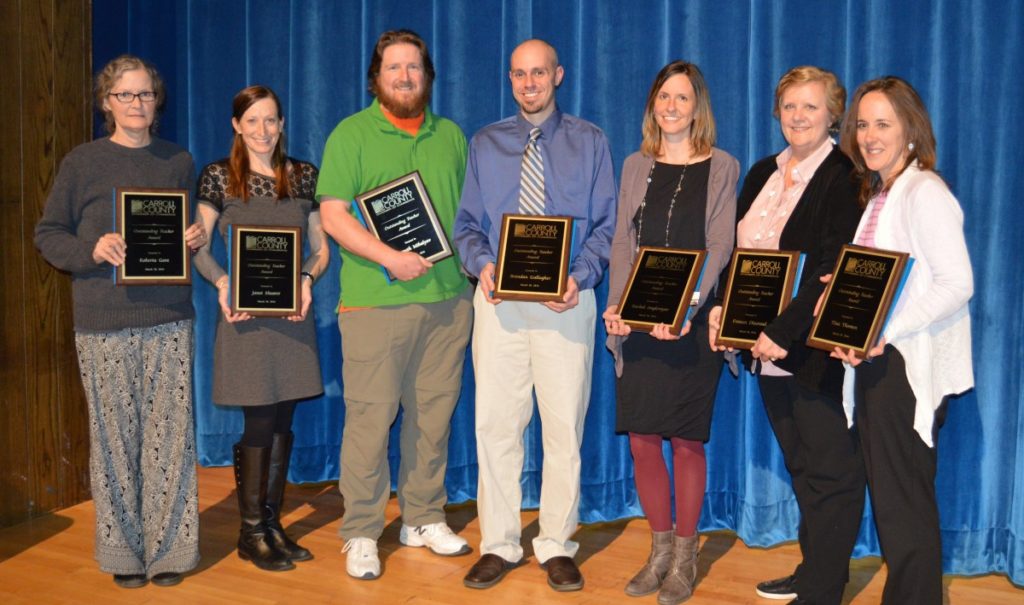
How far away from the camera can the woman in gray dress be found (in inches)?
131

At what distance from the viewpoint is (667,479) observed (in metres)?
3.18

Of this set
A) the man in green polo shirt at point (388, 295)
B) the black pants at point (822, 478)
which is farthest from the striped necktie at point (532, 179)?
the black pants at point (822, 478)

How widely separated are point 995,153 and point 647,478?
64.4 inches

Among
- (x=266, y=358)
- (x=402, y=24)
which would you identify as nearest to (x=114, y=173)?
(x=266, y=358)

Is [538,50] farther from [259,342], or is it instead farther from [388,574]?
[388,574]

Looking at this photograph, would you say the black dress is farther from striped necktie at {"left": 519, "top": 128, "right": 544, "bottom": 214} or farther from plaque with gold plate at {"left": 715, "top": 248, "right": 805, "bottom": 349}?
striped necktie at {"left": 519, "top": 128, "right": 544, "bottom": 214}

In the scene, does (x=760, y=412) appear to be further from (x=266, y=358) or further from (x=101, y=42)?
(x=101, y=42)

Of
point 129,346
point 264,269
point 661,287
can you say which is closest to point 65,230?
point 129,346

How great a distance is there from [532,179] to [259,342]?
43.9 inches

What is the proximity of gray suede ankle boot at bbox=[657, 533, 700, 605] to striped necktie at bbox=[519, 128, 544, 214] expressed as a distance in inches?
47.1

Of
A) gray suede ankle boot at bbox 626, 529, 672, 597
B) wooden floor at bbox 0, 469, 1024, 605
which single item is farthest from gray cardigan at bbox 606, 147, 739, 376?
wooden floor at bbox 0, 469, 1024, 605

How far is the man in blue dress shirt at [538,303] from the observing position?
3135 mm

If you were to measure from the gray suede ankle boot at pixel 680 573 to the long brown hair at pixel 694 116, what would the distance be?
1282 millimetres

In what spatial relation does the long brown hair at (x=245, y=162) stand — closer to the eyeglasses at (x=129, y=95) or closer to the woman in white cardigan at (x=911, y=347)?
the eyeglasses at (x=129, y=95)
